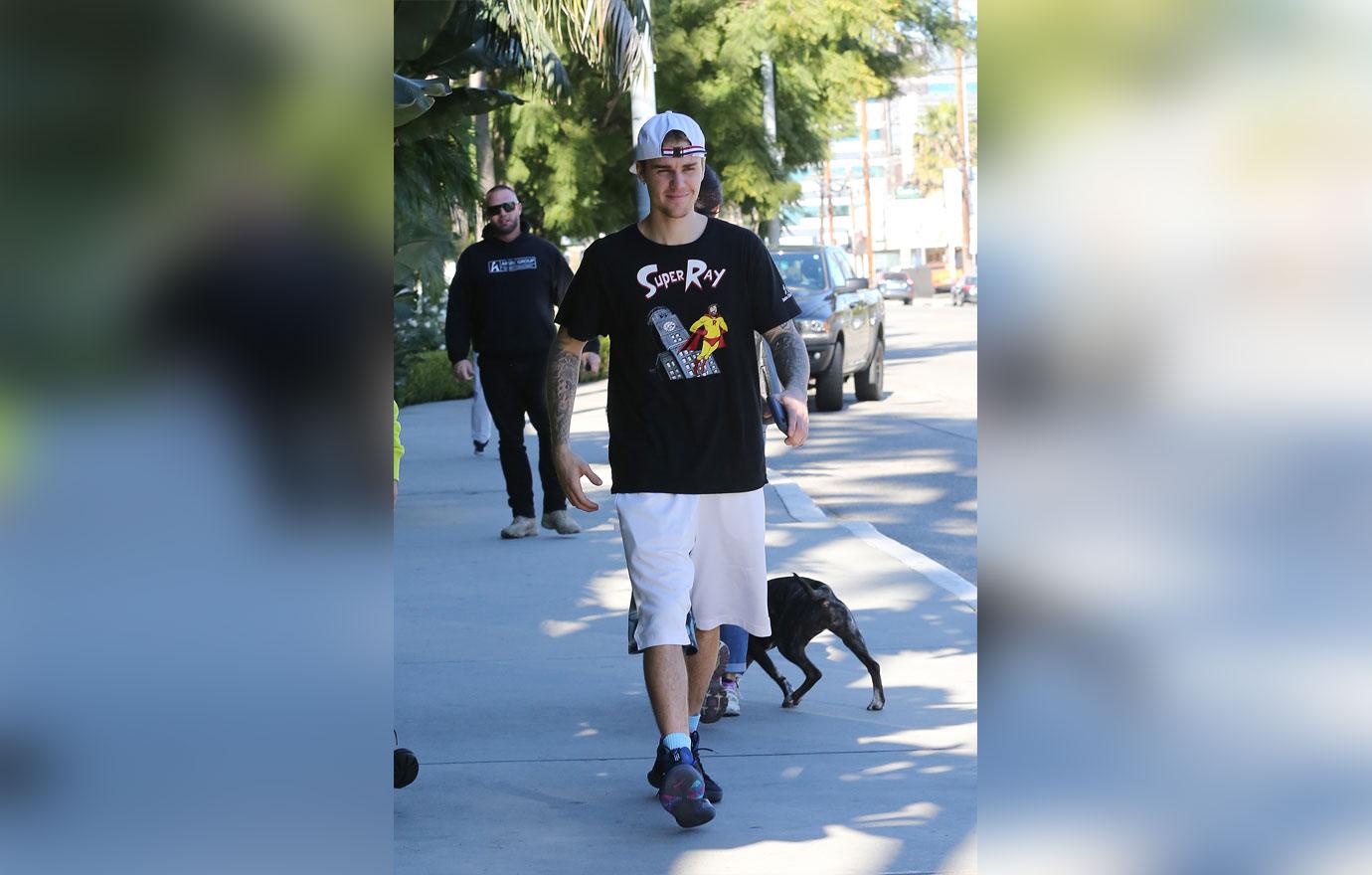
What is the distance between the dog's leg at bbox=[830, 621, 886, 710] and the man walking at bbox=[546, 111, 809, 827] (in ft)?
3.15

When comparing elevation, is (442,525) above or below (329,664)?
below

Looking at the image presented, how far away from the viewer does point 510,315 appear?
10.3 meters

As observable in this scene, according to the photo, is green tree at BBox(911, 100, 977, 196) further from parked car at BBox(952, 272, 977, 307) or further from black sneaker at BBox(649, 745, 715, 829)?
black sneaker at BBox(649, 745, 715, 829)

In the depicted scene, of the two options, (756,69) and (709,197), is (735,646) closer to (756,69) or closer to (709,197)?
(709,197)

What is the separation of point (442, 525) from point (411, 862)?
692 cm

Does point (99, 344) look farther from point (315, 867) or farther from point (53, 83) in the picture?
point (315, 867)

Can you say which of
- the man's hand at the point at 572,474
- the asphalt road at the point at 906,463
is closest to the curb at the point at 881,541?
the asphalt road at the point at 906,463

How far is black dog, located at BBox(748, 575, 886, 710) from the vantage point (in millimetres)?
6113

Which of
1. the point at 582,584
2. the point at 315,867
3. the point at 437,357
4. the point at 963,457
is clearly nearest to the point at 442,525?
the point at 582,584

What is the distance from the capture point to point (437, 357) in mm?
24641

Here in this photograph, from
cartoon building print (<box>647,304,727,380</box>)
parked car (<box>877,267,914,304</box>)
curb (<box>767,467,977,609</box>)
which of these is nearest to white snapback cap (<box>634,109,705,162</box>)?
cartoon building print (<box>647,304,727,380</box>)

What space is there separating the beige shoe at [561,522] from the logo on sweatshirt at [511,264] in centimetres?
156

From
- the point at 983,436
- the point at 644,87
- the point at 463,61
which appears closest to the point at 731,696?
the point at 983,436

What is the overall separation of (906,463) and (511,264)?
5385 mm
